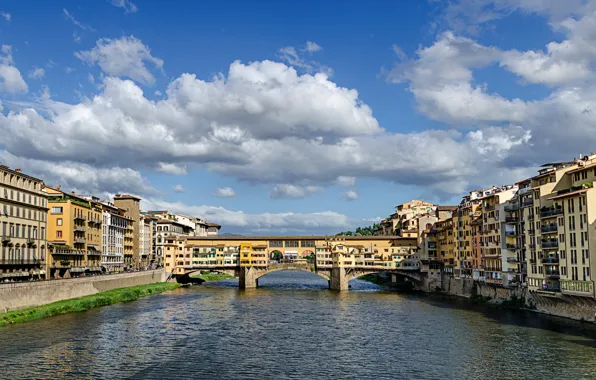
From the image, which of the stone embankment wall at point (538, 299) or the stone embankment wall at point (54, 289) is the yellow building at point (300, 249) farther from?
the stone embankment wall at point (54, 289)

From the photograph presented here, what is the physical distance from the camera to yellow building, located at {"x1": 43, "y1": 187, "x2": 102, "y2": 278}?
9544 centimetres

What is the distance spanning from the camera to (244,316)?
243 feet

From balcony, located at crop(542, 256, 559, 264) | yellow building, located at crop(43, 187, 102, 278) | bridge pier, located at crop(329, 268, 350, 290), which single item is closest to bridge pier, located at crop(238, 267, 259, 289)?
bridge pier, located at crop(329, 268, 350, 290)

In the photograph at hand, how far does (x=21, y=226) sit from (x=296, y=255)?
2943 inches

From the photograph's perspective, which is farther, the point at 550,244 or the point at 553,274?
the point at 550,244

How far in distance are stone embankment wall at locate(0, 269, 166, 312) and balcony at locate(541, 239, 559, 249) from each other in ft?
196

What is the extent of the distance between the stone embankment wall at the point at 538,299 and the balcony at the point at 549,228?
24.0ft

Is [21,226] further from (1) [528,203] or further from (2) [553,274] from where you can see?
(2) [553,274]

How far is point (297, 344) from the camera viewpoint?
179ft

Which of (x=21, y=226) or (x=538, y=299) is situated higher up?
(x=21, y=226)

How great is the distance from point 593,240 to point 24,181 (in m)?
72.3

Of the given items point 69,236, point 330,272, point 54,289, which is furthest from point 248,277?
point 54,289

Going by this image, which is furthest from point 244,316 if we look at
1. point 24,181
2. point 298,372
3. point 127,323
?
point 24,181

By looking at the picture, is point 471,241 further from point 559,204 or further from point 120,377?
point 120,377
